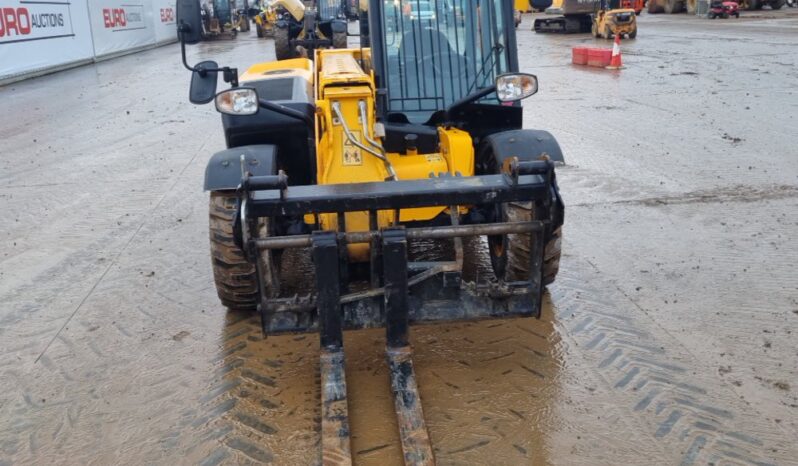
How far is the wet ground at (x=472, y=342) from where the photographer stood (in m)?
3.51

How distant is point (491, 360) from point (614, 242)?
93.7 inches

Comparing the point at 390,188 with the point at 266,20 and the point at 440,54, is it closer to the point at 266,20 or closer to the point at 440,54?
the point at 440,54

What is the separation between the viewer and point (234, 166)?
14.5 ft

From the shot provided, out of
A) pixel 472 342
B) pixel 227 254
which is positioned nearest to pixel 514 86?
pixel 472 342

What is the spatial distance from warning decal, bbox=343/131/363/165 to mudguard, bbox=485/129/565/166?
0.87 m

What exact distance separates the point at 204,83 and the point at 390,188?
1.54m

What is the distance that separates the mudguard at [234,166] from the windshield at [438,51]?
3.44ft

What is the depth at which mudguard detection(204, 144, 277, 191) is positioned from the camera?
4328 millimetres

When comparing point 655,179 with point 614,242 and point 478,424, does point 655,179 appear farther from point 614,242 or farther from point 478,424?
point 478,424

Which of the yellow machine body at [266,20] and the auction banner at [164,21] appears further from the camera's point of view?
the auction banner at [164,21]

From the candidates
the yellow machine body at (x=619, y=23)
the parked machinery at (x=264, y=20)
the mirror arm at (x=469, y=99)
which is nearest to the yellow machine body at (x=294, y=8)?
the parked machinery at (x=264, y=20)

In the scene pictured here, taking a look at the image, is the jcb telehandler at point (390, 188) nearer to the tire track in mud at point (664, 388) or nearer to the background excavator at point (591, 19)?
the tire track in mud at point (664, 388)

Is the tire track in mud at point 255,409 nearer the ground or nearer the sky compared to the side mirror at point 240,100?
nearer the ground

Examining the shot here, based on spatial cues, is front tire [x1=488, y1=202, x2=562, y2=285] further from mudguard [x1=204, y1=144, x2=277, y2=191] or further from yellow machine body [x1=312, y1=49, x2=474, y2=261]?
mudguard [x1=204, y1=144, x2=277, y2=191]
